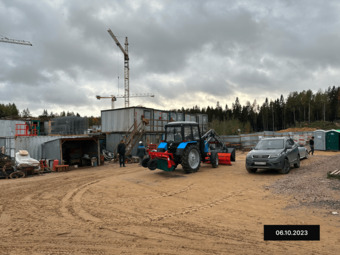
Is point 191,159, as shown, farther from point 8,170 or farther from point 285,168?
point 8,170

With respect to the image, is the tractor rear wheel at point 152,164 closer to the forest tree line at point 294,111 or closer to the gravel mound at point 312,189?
the gravel mound at point 312,189

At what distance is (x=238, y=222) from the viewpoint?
525 centimetres

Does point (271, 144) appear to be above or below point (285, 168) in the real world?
above

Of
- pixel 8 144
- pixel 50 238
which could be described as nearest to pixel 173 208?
pixel 50 238

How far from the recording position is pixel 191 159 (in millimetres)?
11977

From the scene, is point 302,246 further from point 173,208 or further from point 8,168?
point 8,168

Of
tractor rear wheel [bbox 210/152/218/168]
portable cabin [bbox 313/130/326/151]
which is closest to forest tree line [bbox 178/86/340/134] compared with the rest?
portable cabin [bbox 313/130/326/151]

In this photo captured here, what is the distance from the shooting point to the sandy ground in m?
4.19

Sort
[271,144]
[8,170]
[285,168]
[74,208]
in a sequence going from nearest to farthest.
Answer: [74,208] → [285,168] → [271,144] → [8,170]

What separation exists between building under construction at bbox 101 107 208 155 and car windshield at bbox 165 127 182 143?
9.50 metres

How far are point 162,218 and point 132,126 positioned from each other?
18048mm

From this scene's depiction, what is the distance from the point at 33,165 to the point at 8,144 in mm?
6473

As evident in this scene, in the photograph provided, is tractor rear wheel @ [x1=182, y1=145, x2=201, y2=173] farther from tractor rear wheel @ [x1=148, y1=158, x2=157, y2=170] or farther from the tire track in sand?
the tire track in sand

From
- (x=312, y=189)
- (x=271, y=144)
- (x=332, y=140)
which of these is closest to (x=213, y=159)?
(x=271, y=144)
